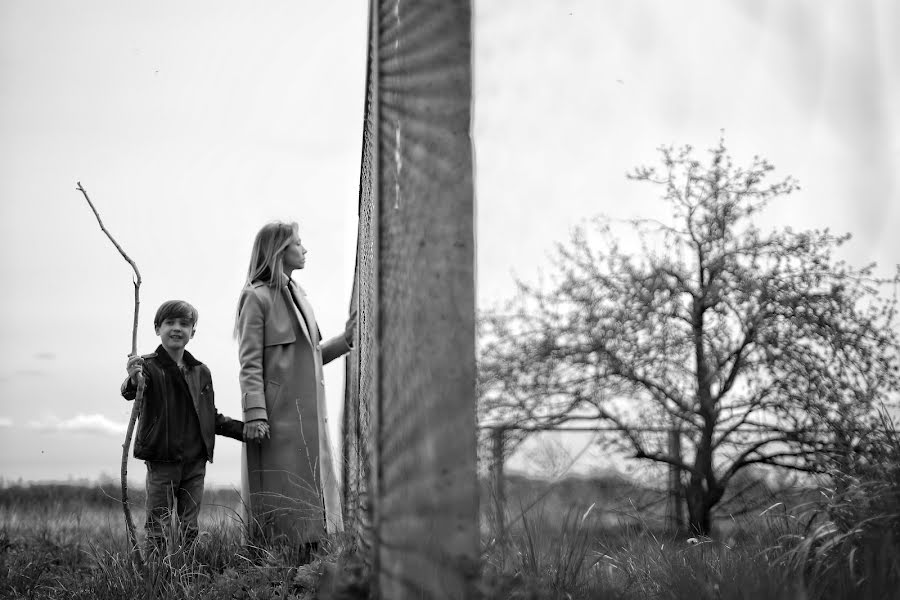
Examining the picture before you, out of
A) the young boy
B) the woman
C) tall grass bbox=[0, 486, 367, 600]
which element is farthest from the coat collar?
tall grass bbox=[0, 486, 367, 600]

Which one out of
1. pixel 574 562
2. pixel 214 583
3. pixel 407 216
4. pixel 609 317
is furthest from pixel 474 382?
pixel 609 317

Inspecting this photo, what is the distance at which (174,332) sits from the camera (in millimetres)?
3742

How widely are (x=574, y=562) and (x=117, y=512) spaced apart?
5297 mm

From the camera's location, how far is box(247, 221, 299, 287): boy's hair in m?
3.72

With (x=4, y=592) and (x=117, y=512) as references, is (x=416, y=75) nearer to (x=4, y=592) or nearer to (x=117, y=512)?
(x=4, y=592)

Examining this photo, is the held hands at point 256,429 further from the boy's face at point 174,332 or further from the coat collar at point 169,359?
the boy's face at point 174,332

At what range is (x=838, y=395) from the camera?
20.3 feet

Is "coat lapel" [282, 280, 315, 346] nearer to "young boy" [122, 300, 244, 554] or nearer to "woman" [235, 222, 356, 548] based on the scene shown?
"woman" [235, 222, 356, 548]

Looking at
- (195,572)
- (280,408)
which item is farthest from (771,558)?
(280,408)

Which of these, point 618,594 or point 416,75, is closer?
point 416,75

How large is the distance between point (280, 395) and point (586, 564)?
1.77 meters

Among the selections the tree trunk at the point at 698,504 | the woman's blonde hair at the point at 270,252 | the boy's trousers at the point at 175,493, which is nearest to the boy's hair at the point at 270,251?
the woman's blonde hair at the point at 270,252

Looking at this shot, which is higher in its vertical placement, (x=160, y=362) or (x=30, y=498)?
(x=160, y=362)

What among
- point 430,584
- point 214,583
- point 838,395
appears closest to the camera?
point 430,584
